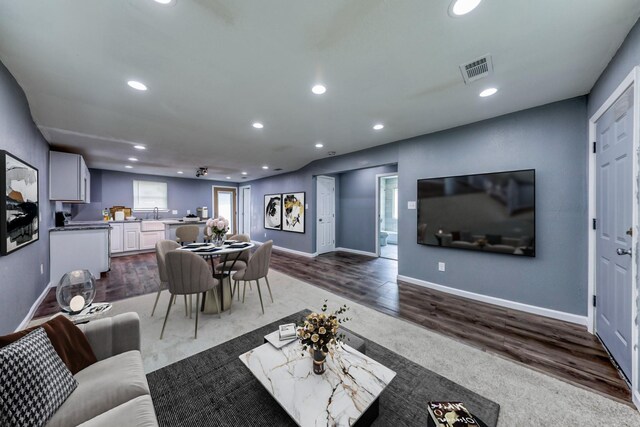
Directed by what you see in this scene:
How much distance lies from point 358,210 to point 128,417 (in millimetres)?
5739

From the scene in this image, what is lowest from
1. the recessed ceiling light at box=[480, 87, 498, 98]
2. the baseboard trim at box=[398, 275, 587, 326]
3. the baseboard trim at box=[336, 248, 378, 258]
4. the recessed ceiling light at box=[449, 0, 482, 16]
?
the baseboard trim at box=[398, 275, 587, 326]

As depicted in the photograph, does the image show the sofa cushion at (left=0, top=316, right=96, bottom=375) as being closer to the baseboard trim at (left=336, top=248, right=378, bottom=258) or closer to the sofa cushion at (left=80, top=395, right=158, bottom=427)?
the sofa cushion at (left=80, top=395, right=158, bottom=427)

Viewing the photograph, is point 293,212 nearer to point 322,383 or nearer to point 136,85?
point 136,85

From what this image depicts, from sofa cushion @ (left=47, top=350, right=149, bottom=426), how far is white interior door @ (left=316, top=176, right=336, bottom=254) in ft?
16.1

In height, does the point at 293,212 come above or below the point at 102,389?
above

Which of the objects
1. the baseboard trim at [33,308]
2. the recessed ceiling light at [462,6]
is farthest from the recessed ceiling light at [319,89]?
the baseboard trim at [33,308]

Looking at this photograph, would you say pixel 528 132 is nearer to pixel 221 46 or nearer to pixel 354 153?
pixel 354 153

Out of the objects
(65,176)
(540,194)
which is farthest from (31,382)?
(65,176)

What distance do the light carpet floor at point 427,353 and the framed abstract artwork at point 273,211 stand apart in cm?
383

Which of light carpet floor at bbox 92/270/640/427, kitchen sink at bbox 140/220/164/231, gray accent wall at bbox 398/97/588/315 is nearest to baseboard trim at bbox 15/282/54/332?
light carpet floor at bbox 92/270/640/427

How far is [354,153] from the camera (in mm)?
4832

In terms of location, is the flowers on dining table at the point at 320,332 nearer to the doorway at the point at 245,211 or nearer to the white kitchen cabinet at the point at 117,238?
the white kitchen cabinet at the point at 117,238

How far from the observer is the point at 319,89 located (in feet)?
7.50

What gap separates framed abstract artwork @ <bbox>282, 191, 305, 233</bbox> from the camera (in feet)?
20.7
